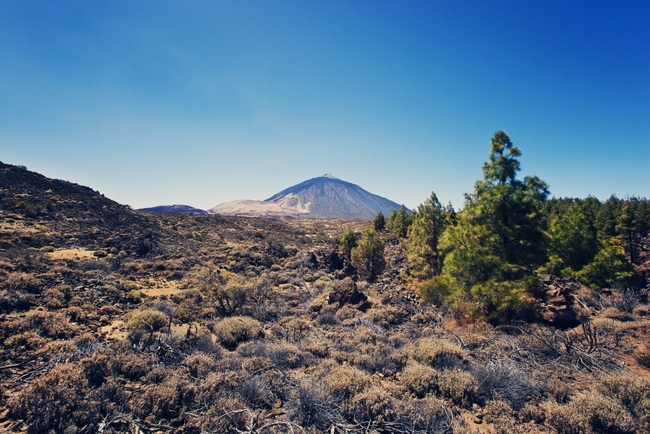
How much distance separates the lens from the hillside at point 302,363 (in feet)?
14.4

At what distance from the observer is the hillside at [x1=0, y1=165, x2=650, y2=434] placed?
4.39 metres

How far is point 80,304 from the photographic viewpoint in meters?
10.0

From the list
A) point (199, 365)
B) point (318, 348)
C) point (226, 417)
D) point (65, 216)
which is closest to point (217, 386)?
point (226, 417)

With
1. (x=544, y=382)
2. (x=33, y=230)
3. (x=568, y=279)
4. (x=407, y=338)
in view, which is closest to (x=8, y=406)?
(x=407, y=338)

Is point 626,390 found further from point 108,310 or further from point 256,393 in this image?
point 108,310

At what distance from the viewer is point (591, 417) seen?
423 cm

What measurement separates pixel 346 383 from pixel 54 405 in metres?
4.63

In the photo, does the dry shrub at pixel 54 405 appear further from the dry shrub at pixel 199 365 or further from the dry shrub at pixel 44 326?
the dry shrub at pixel 44 326

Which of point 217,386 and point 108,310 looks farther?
point 108,310

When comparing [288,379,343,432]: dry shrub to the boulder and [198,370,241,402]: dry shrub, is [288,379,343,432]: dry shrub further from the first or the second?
the boulder

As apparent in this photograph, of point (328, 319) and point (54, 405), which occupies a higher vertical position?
point (54, 405)

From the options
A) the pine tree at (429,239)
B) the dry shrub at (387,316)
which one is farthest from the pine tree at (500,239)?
the pine tree at (429,239)

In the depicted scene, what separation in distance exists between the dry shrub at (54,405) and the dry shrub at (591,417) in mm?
7107

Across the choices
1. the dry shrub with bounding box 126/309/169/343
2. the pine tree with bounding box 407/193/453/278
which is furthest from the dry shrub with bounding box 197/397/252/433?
the pine tree with bounding box 407/193/453/278
